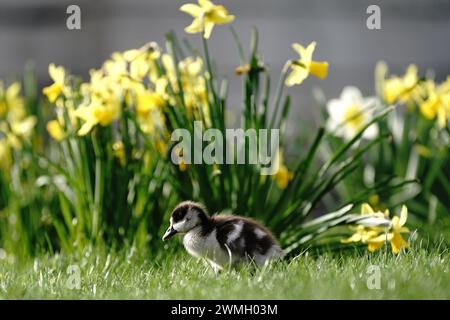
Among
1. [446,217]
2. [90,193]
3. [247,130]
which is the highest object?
[247,130]

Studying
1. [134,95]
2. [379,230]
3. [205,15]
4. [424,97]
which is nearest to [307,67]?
[205,15]

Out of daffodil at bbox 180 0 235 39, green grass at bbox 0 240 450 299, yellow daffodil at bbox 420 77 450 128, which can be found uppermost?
daffodil at bbox 180 0 235 39

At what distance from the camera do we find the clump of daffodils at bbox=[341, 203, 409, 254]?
2.99 m

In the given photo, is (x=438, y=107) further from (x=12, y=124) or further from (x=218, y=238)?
(x=12, y=124)

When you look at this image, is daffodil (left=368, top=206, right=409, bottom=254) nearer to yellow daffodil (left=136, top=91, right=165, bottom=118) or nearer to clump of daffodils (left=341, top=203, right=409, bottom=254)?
clump of daffodils (left=341, top=203, right=409, bottom=254)

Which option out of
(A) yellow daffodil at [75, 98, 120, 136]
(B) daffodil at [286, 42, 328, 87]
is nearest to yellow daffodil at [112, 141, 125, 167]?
(A) yellow daffodil at [75, 98, 120, 136]

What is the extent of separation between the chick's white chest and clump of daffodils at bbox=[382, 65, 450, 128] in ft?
4.05

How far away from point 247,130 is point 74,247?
2.87ft

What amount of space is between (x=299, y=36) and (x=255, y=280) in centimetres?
477
